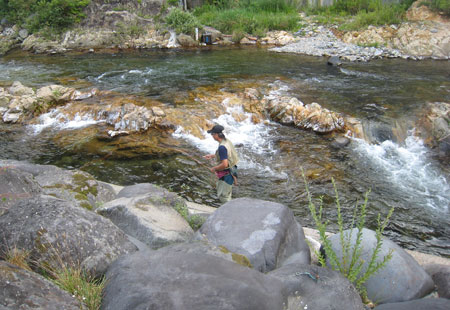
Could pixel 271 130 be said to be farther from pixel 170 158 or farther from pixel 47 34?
pixel 47 34

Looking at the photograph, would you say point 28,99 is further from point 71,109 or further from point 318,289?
point 318,289

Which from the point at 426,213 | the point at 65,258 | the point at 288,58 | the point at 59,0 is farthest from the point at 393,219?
the point at 59,0

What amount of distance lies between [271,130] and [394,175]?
3.60 meters

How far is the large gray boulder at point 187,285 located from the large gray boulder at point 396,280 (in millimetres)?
→ 1246

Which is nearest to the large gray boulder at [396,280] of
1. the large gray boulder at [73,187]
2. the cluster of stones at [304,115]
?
the large gray boulder at [73,187]

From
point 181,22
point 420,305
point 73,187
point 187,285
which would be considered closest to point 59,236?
point 187,285

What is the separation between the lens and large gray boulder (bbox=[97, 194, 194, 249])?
13.0 ft

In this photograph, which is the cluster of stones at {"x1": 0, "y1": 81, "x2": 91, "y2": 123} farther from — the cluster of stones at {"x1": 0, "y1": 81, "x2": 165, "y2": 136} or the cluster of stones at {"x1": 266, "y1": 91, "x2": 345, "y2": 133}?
the cluster of stones at {"x1": 266, "y1": 91, "x2": 345, "y2": 133}

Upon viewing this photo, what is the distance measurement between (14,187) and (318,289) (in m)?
3.82

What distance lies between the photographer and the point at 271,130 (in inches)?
395

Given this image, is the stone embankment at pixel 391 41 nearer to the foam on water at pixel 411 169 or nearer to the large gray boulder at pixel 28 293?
the foam on water at pixel 411 169

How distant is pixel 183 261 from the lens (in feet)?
9.23

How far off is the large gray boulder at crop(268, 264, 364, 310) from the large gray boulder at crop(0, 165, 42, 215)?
321 cm

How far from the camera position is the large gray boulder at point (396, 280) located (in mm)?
3439
